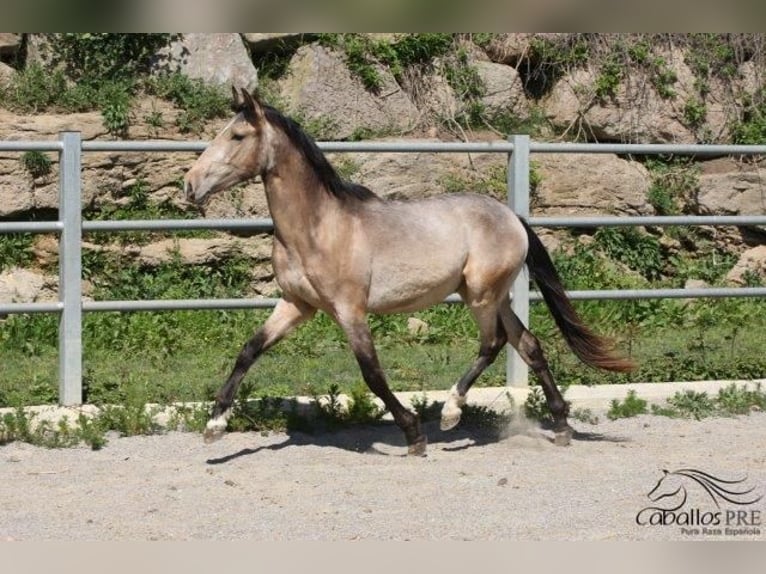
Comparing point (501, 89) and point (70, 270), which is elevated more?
point (501, 89)

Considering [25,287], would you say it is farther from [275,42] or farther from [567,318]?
[567,318]

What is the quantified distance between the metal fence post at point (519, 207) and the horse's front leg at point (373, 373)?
64.0 inches

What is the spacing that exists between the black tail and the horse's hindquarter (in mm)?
284

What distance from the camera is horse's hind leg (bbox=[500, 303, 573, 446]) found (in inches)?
279

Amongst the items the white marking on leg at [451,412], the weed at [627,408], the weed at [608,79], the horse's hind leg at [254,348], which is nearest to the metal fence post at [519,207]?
the weed at [627,408]

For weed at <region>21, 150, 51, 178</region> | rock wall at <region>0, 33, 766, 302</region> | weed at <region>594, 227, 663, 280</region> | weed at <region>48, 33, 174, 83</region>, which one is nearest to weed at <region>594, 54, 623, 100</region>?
rock wall at <region>0, 33, 766, 302</region>

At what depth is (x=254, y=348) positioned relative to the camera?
6.77 meters

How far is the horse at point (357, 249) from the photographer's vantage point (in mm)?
6480

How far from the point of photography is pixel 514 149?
26.9 feet

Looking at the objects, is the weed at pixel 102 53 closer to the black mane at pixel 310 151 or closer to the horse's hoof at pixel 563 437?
the black mane at pixel 310 151

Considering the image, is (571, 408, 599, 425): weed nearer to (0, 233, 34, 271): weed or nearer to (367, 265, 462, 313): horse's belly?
(367, 265, 462, 313): horse's belly

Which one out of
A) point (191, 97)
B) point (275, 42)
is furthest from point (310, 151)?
point (275, 42)

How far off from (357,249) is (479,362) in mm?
991

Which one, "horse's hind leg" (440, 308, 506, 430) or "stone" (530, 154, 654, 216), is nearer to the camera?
"horse's hind leg" (440, 308, 506, 430)
